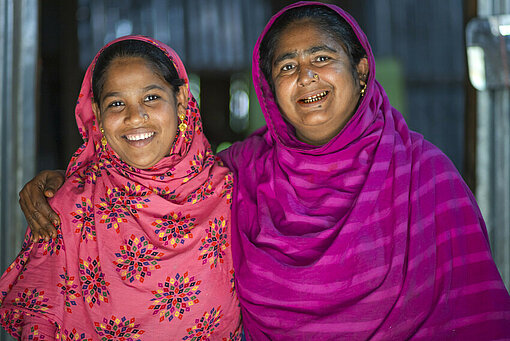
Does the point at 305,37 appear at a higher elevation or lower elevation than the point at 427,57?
lower

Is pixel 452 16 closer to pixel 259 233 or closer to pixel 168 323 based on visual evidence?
pixel 259 233

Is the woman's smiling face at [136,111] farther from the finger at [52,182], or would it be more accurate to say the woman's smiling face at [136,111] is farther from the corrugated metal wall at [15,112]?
the corrugated metal wall at [15,112]

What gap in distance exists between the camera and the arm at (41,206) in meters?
1.74

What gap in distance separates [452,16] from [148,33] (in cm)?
274

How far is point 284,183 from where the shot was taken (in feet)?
6.25

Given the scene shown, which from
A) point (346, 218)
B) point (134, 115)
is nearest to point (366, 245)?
point (346, 218)

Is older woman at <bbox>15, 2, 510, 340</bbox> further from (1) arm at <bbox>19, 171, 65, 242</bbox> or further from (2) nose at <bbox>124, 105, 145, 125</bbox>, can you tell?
(2) nose at <bbox>124, 105, 145, 125</bbox>

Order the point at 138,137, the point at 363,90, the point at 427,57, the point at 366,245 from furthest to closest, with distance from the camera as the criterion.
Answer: the point at 427,57 → the point at 363,90 → the point at 138,137 → the point at 366,245

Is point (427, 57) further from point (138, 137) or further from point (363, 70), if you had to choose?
point (138, 137)

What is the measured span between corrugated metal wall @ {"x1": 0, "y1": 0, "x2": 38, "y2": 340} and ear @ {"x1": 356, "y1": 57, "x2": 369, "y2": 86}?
1.74 m

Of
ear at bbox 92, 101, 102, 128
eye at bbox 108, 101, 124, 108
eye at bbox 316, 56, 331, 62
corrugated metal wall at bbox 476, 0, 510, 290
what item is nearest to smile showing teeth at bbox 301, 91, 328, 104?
eye at bbox 316, 56, 331, 62

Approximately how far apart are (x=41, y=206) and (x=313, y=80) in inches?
45.2

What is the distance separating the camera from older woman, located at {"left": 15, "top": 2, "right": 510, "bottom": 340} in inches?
64.1

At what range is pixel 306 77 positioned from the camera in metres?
1.87
